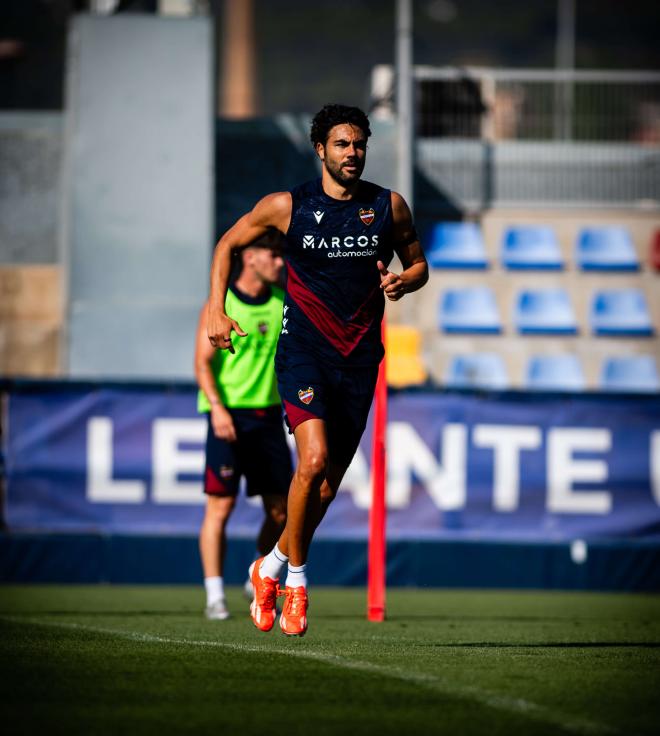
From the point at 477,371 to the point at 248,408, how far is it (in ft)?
30.6

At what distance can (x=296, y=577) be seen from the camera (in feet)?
20.5

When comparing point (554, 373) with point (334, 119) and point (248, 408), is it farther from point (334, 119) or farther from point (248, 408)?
point (334, 119)

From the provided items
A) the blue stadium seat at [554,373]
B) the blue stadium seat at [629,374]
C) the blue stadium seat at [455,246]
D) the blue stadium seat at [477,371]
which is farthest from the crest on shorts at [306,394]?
the blue stadium seat at [629,374]

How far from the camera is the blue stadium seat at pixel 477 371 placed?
17.3 metres

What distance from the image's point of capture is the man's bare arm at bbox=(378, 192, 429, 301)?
243 inches

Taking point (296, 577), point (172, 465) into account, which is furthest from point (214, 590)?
point (172, 465)

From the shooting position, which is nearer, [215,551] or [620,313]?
[215,551]

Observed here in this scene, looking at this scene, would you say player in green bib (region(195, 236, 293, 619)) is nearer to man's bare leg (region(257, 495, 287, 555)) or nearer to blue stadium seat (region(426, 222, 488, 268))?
man's bare leg (region(257, 495, 287, 555))

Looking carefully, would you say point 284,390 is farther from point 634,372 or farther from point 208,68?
point 634,372

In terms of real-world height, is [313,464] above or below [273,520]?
above

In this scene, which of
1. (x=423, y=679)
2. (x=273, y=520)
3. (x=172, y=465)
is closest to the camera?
(x=423, y=679)

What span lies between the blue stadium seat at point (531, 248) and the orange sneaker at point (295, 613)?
40.7ft

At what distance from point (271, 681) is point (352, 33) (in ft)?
244

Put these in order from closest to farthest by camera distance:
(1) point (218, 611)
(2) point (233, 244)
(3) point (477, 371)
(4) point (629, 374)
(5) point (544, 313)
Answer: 1. (2) point (233, 244)
2. (1) point (218, 611)
3. (3) point (477, 371)
4. (4) point (629, 374)
5. (5) point (544, 313)
